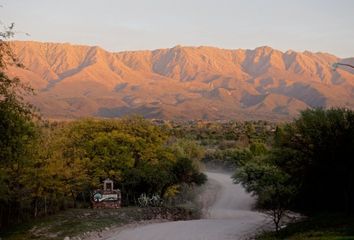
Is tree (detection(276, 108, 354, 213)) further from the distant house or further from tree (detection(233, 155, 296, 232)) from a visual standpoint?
the distant house

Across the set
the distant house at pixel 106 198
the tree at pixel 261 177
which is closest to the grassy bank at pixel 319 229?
the tree at pixel 261 177

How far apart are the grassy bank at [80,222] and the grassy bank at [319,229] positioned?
1055 cm

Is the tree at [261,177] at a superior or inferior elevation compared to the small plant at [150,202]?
superior

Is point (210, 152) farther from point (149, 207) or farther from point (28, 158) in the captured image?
point (28, 158)

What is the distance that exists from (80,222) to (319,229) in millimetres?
14732

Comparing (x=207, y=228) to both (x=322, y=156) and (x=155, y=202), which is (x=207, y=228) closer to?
(x=322, y=156)

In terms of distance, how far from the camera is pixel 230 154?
232 feet

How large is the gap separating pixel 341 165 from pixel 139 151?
19121mm

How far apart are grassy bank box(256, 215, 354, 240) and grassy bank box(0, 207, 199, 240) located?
10553 millimetres

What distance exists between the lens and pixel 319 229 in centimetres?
2617

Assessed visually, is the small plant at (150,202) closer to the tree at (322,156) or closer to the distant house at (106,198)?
the distant house at (106,198)

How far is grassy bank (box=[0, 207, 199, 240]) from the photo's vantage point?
31.2 metres

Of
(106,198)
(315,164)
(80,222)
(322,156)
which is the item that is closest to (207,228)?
(80,222)

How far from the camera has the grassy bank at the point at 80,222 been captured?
3117 centimetres
